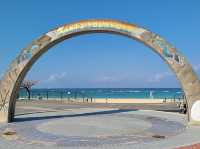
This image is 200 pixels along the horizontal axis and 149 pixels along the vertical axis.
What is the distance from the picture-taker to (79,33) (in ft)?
72.3

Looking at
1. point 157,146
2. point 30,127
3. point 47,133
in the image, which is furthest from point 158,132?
point 30,127

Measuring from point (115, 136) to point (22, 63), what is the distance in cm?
851

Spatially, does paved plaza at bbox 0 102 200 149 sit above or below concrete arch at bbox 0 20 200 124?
below

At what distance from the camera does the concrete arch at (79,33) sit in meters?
20.4

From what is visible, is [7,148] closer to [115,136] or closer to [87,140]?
[87,140]

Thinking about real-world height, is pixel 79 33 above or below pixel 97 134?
above

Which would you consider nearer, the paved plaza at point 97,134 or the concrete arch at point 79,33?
the paved plaza at point 97,134

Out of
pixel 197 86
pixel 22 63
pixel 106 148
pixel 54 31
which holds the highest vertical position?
pixel 54 31

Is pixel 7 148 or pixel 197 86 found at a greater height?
pixel 197 86

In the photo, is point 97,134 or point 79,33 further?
point 79,33

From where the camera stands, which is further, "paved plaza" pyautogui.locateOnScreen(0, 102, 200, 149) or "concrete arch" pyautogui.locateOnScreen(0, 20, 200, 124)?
"concrete arch" pyautogui.locateOnScreen(0, 20, 200, 124)

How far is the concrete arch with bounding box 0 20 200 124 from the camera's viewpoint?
20.4m

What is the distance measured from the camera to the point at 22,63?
21.9m

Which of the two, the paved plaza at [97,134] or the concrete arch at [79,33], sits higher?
the concrete arch at [79,33]
